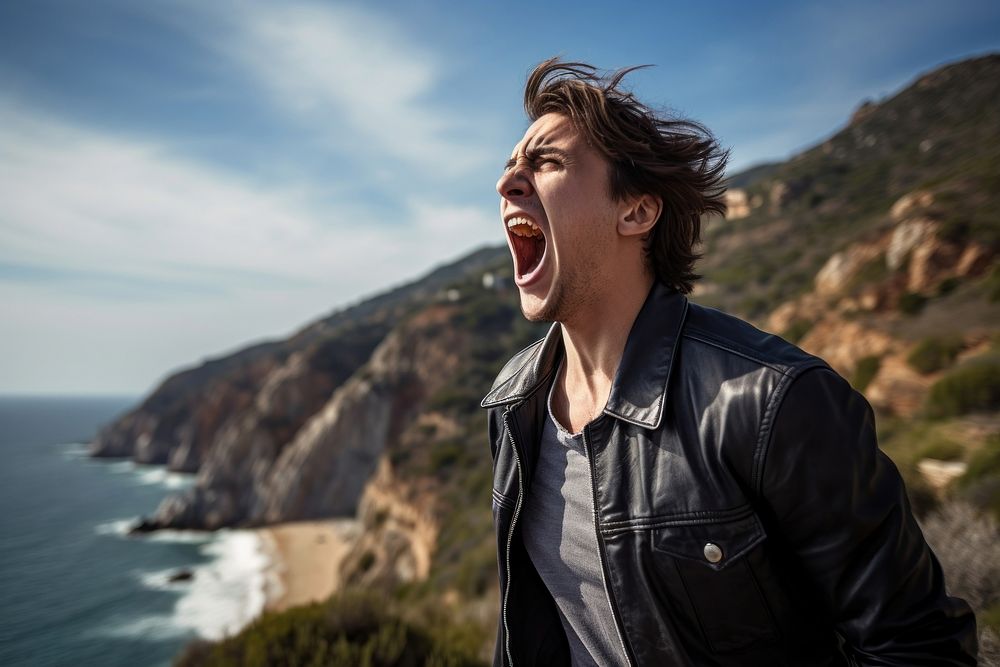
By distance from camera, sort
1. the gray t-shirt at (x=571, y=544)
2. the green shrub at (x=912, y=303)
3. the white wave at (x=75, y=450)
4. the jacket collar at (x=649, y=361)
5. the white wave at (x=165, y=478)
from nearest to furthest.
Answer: the jacket collar at (x=649, y=361) → the gray t-shirt at (x=571, y=544) → the green shrub at (x=912, y=303) → the white wave at (x=165, y=478) → the white wave at (x=75, y=450)

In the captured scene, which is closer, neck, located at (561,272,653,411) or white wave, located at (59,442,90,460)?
neck, located at (561,272,653,411)

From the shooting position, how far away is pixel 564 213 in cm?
159

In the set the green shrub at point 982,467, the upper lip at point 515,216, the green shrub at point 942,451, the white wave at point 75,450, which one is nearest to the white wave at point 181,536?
the green shrub at point 942,451

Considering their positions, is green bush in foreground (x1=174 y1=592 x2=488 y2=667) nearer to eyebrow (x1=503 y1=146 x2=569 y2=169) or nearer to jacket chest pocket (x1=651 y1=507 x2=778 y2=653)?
jacket chest pocket (x1=651 y1=507 x2=778 y2=653)

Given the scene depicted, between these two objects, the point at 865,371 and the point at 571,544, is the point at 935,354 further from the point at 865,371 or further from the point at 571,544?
the point at 571,544

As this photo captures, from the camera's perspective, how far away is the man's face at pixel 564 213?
1579 millimetres

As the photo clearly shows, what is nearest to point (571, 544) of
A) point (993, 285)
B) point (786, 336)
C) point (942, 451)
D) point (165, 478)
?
point (942, 451)

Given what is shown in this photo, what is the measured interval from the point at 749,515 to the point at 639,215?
95 cm

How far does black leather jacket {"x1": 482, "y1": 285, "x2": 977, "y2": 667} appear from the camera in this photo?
1.04m

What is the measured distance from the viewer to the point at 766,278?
2281cm

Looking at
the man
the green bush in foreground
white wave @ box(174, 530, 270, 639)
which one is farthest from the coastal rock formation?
the man

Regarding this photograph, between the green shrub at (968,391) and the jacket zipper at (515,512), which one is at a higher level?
the green shrub at (968,391)

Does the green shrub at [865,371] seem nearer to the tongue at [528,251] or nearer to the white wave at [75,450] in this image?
the tongue at [528,251]

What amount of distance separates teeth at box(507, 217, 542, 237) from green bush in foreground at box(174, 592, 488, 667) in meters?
4.15
